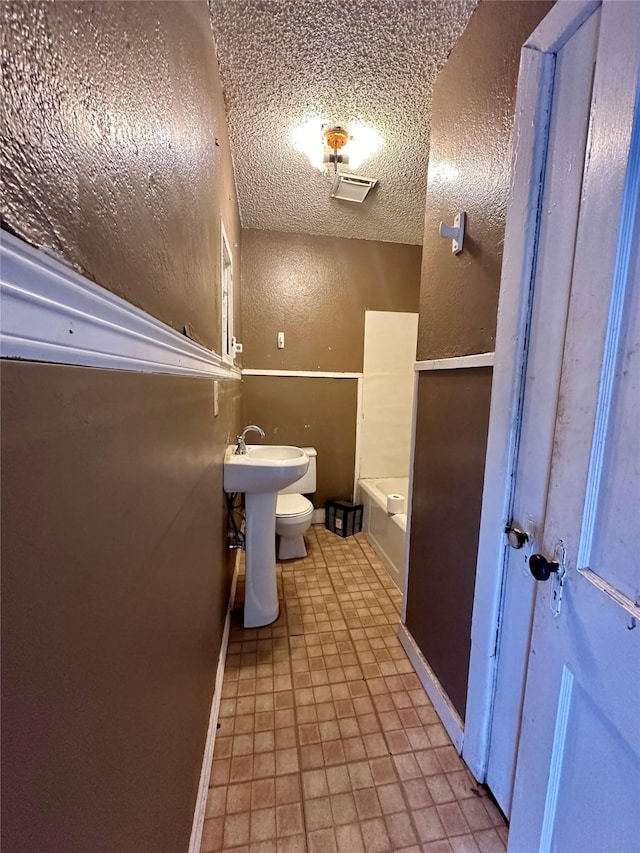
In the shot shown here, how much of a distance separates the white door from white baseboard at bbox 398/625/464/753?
45 cm

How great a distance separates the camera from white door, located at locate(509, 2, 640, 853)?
55 centimetres

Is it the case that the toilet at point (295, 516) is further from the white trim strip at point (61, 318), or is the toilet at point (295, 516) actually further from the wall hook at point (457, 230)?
the white trim strip at point (61, 318)

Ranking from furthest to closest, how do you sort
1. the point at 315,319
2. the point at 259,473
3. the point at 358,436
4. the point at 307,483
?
the point at 358,436 → the point at 315,319 → the point at 307,483 → the point at 259,473

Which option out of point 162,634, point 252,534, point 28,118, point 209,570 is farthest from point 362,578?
point 28,118

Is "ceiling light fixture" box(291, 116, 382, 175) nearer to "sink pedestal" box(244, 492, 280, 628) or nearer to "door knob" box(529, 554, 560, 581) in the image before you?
"sink pedestal" box(244, 492, 280, 628)

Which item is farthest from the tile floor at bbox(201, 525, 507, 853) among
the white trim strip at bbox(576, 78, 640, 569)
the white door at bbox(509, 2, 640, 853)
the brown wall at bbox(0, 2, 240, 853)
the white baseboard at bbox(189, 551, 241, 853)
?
the white trim strip at bbox(576, 78, 640, 569)

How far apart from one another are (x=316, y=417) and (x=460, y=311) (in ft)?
6.07

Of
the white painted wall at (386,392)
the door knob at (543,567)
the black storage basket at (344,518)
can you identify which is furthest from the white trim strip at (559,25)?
the black storage basket at (344,518)

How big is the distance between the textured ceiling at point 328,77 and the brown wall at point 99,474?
492 mm

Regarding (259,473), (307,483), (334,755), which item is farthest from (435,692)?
(307,483)

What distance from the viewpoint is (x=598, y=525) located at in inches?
24.3

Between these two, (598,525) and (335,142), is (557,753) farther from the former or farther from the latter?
(335,142)

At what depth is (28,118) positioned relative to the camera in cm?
29

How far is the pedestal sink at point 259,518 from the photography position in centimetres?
158
